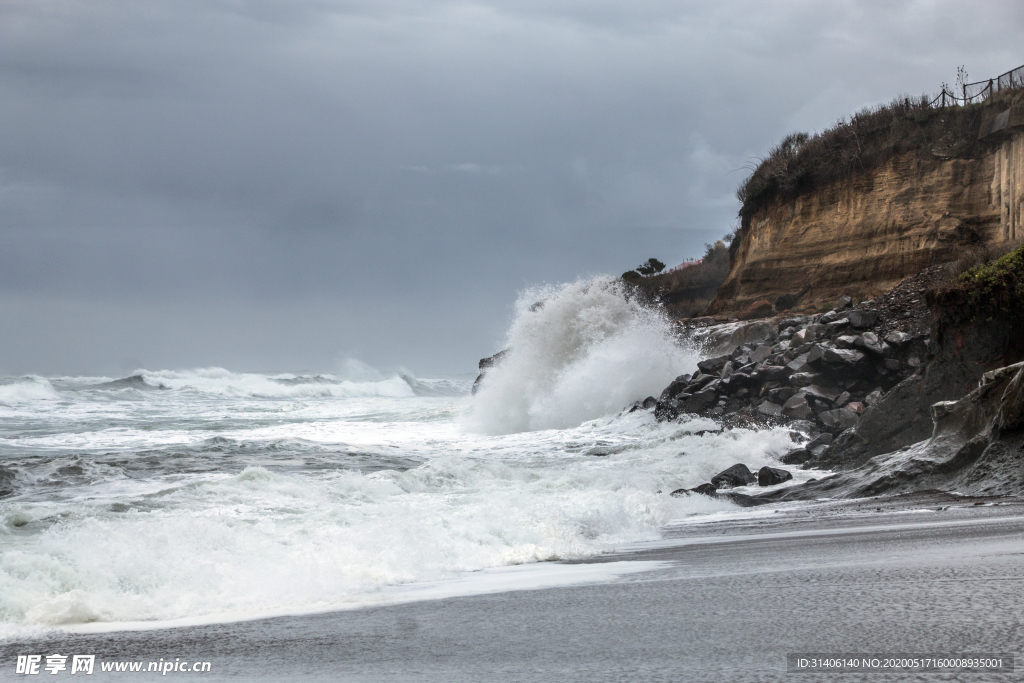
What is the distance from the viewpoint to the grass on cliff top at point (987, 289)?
30.2 ft

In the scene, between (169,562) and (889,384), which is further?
(889,384)

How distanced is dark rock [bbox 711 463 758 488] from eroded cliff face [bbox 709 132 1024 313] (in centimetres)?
1274

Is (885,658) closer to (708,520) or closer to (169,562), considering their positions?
(169,562)

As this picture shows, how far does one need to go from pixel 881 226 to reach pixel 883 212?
0.47 m

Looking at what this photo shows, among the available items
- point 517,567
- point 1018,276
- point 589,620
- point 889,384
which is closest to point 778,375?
point 889,384

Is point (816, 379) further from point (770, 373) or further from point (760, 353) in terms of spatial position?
point (760, 353)

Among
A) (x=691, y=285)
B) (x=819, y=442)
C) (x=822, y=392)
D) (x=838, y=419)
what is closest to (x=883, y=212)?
(x=822, y=392)

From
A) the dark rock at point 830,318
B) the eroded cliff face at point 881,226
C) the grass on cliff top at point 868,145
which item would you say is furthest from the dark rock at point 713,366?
the grass on cliff top at point 868,145

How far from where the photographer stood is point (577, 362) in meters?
21.8

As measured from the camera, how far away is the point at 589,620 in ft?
11.5

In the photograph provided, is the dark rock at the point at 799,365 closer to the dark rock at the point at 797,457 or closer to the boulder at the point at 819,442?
the boulder at the point at 819,442

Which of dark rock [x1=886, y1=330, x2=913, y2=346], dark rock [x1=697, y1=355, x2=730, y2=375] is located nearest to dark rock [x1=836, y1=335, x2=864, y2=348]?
dark rock [x1=886, y1=330, x2=913, y2=346]

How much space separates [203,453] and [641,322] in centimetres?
1269

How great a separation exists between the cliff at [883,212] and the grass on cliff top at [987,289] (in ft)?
32.3
